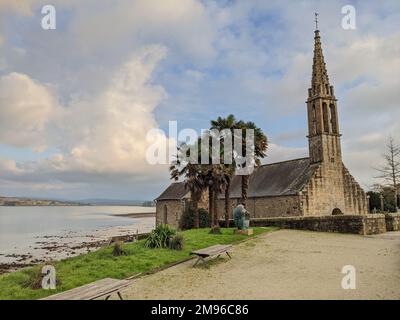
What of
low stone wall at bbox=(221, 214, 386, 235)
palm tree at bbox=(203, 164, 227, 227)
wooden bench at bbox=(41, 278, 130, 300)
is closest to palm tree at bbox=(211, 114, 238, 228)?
palm tree at bbox=(203, 164, 227, 227)

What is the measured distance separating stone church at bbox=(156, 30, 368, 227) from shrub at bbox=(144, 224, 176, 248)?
61.0ft

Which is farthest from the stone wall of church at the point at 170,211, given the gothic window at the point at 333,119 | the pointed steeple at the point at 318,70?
the pointed steeple at the point at 318,70

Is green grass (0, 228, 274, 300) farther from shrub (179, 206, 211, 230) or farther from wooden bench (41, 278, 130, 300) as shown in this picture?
shrub (179, 206, 211, 230)

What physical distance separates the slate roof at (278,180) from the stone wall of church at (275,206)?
0.50m

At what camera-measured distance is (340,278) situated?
999 centimetres

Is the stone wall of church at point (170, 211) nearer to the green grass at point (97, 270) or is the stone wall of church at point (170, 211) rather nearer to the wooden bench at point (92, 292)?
the green grass at point (97, 270)

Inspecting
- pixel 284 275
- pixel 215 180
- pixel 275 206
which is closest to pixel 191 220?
pixel 215 180

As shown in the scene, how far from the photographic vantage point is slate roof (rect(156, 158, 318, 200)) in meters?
34.8

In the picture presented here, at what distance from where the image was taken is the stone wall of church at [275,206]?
3300 cm

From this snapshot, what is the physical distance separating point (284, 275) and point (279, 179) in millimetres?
28075

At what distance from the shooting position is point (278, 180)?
3784cm
